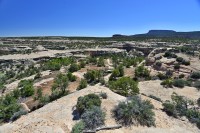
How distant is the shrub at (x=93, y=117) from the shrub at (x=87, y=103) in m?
0.60

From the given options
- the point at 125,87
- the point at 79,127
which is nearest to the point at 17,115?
the point at 79,127

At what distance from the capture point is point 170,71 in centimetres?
3891

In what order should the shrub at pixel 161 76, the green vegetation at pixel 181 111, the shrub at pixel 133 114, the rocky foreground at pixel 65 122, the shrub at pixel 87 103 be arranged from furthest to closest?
the shrub at pixel 161 76, the green vegetation at pixel 181 111, the shrub at pixel 87 103, the shrub at pixel 133 114, the rocky foreground at pixel 65 122

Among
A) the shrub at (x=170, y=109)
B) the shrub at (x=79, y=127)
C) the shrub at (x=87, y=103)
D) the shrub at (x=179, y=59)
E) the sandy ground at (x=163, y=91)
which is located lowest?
the sandy ground at (x=163, y=91)

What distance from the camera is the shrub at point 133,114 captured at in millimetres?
19652

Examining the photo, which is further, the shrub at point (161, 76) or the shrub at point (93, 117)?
the shrub at point (161, 76)

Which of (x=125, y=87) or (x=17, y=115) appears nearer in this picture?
(x=17, y=115)

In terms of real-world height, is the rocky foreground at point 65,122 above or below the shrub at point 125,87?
below

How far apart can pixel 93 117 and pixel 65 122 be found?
1.98 metres

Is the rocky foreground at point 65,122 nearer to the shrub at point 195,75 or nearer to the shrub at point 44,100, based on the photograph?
the shrub at point 44,100

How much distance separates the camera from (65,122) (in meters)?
19.3

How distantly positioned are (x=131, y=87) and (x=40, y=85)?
1159 cm

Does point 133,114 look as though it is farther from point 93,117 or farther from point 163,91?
point 163,91

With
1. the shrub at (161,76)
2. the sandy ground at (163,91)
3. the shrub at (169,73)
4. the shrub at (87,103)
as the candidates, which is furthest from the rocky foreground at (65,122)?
the shrub at (169,73)
